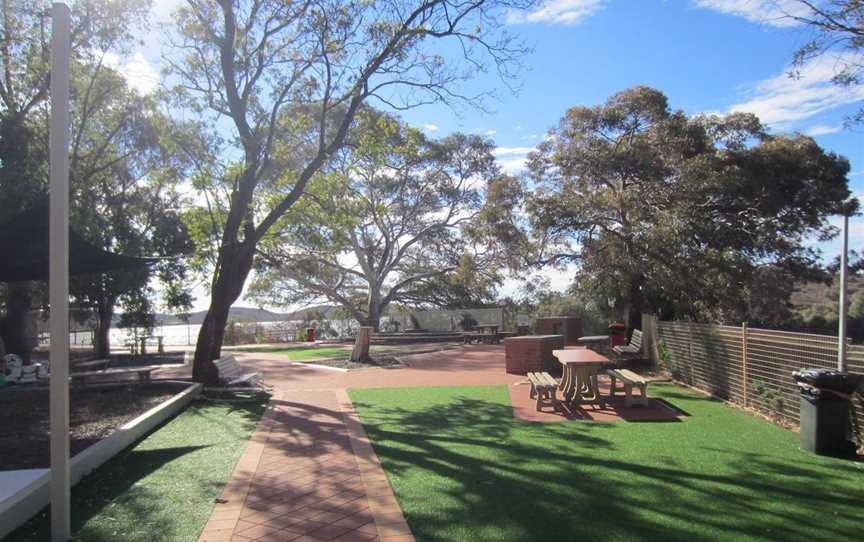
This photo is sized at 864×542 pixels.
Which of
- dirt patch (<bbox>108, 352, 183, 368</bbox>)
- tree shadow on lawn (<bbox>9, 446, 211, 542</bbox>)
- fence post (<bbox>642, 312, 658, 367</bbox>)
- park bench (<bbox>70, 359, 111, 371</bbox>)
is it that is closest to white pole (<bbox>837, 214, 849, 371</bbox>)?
tree shadow on lawn (<bbox>9, 446, 211, 542</bbox>)

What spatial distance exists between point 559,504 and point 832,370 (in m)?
4.01

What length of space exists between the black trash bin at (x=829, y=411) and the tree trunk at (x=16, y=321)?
20.2 meters

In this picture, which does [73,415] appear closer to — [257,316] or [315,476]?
[315,476]

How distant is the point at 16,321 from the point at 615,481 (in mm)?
19668

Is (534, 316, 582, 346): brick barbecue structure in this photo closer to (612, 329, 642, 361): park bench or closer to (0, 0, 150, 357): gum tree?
(612, 329, 642, 361): park bench

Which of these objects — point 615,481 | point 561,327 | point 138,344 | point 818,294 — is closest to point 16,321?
point 138,344

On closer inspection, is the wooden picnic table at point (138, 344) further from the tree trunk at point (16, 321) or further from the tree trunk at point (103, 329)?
the tree trunk at point (16, 321)

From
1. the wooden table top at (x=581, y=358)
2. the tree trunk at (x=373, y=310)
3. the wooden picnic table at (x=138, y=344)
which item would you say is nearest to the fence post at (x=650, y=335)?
the wooden table top at (x=581, y=358)

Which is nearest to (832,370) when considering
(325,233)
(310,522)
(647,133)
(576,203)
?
(310,522)

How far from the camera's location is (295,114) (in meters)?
16.8

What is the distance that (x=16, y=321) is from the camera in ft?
64.8

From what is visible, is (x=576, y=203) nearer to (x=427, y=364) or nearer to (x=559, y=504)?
(x=427, y=364)

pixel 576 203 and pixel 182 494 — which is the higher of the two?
pixel 576 203

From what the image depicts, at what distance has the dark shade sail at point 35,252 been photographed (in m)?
9.83
